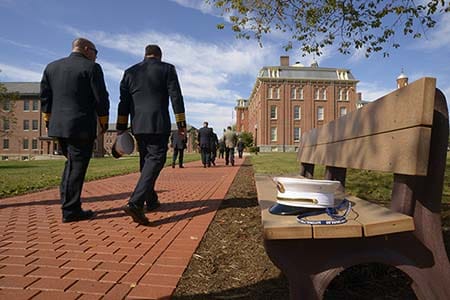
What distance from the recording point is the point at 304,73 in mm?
61188

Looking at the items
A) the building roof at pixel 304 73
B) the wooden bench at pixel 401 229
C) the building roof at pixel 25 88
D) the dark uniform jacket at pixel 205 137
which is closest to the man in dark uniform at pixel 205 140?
the dark uniform jacket at pixel 205 137

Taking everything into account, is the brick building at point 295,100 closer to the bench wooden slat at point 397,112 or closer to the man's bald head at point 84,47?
the man's bald head at point 84,47

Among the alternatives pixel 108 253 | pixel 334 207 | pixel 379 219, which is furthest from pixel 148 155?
pixel 379 219

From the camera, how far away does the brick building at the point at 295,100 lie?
58.6 m

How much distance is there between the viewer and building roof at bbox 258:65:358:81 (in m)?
60.2

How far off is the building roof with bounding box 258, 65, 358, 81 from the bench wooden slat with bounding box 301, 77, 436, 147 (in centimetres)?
5841

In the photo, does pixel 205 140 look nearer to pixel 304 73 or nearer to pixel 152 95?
pixel 152 95

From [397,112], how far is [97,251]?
2.50m

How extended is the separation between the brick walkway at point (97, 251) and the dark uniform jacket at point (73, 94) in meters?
1.09

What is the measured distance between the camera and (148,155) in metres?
3.95

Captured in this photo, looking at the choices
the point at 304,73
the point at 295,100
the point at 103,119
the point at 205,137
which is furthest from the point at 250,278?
the point at 304,73

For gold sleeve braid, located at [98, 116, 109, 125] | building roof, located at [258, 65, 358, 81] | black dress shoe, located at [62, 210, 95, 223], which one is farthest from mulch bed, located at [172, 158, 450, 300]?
building roof, located at [258, 65, 358, 81]

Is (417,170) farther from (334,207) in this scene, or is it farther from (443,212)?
(443,212)

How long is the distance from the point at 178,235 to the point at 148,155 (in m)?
1.02
